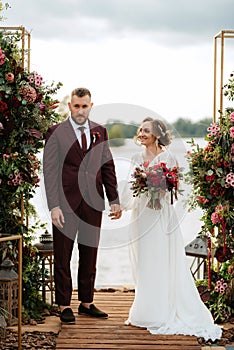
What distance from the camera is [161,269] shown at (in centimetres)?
566

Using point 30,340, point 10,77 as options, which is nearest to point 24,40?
point 10,77

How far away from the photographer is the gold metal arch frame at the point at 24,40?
5970mm

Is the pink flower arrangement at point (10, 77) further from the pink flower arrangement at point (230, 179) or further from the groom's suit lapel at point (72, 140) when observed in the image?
the pink flower arrangement at point (230, 179)

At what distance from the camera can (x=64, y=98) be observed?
6.03 metres

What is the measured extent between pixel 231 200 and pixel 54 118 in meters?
1.49

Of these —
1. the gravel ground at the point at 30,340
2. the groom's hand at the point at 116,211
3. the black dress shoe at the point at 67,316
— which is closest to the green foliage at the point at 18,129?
the black dress shoe at the point at 67,316

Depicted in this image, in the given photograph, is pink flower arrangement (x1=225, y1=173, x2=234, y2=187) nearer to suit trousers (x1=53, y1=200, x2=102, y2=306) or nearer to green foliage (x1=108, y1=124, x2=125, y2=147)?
green foliage (x1=108, y1=124, x2=125, y2=147)

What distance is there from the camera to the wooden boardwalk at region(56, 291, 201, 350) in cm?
521

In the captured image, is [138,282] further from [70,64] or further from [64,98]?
[70,64]

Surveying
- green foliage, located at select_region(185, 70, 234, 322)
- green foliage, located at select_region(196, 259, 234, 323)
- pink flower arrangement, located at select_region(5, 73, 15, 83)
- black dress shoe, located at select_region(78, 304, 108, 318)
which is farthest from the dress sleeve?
pink flower arrangement, located at select_region(5, 73, 15, 83)

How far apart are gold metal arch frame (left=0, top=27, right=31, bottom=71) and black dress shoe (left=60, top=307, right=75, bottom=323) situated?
1.87 meters

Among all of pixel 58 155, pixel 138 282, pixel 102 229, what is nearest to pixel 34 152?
pixel 58 155

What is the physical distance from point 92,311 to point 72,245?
560mm

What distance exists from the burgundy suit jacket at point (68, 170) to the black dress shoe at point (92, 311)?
778 mm
